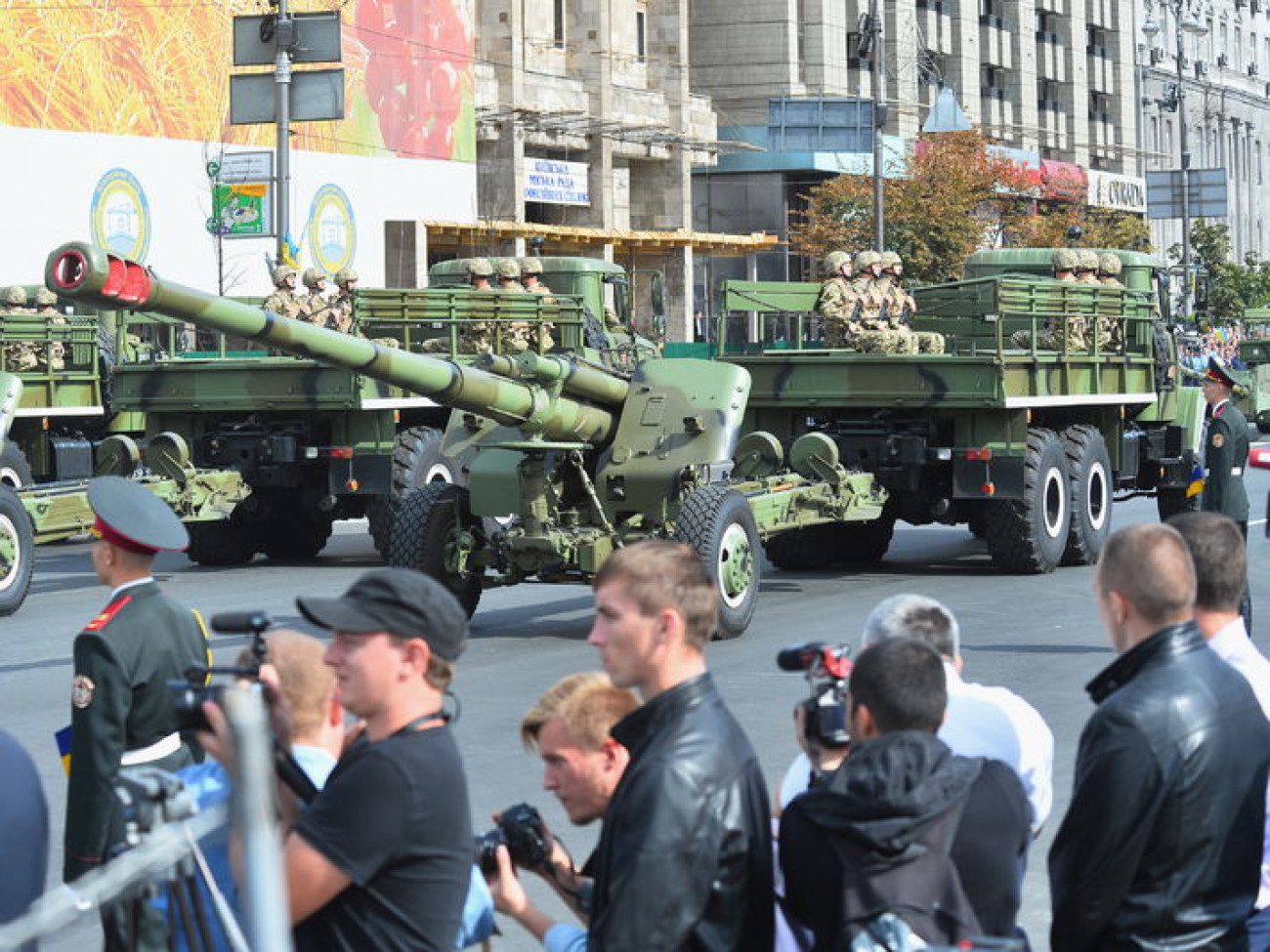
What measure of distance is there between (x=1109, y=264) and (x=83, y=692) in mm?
16818

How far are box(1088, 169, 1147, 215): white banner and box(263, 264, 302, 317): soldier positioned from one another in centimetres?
5657

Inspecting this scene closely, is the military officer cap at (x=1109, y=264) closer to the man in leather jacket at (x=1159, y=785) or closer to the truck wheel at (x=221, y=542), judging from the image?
the truck wheel at (x=221, y=542)

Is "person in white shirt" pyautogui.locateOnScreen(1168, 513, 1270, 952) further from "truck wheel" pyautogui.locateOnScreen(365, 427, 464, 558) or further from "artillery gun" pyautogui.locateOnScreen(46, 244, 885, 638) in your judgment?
"truck wheel" pyautogui.locateOnScreen(365, 427, 464, 558)

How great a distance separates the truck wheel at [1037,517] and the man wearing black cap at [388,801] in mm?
14201

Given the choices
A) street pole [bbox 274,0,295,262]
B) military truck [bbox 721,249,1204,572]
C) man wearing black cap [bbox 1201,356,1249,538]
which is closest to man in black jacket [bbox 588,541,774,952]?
man wearing black cap [bbox 1201,356,1249,538]

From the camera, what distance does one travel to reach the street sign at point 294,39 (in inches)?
1126

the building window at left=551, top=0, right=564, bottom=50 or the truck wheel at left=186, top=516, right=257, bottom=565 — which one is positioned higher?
the building window at left=551, top=0, right=564, bottom=50

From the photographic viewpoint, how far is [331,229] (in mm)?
46844

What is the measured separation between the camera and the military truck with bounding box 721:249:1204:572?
60.5 ft

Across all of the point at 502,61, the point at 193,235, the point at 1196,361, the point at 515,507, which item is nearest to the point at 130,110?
the point at 193,235

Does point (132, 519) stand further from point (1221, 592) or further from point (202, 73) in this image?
point (202, 73)

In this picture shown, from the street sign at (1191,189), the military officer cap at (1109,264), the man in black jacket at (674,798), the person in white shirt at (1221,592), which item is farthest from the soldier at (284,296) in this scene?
the street sign at (1191,189)

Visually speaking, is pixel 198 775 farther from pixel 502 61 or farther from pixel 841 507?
pixel 502 61

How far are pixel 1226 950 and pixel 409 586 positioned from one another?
183 cm
